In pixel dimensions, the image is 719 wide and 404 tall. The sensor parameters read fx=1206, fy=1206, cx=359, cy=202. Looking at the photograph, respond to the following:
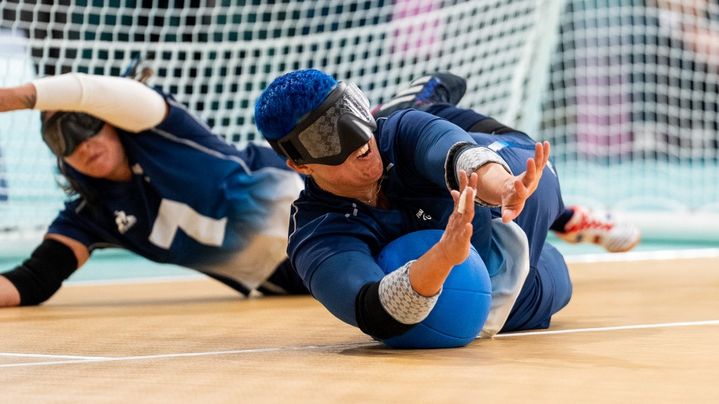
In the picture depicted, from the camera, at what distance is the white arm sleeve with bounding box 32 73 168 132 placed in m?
3.65

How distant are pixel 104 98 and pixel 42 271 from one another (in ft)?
2.40

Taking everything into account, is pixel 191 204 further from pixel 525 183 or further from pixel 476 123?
pixel 525 183

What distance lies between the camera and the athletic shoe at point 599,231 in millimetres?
4363

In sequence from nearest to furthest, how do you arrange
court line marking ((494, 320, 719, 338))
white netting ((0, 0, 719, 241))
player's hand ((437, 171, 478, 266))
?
player's hand ((437, 171, 478, 266))
court line marking ((494, 320, 719, 338))
white netting ((0, 0, 719, 241))

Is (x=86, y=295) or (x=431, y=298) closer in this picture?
(x=431, y=298)

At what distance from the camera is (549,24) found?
21.1ft

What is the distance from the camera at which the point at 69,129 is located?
3.81 meters

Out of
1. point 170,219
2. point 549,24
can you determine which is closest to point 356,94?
point 170,219

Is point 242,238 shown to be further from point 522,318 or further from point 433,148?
point 433,148

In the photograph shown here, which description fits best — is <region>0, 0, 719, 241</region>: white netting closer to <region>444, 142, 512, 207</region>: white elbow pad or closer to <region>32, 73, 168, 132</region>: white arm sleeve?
<region>32, 73, 168, 132</region>: white arm sleeve

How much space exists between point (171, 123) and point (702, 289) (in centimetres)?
181

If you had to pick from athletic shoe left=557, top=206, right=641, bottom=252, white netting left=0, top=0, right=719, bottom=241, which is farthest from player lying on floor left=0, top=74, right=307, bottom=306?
white netting left=0, top=0, right=719, bottom=241

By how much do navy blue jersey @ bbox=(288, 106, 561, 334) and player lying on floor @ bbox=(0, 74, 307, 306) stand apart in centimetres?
138

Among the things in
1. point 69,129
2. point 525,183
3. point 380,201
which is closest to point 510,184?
point 525,183
